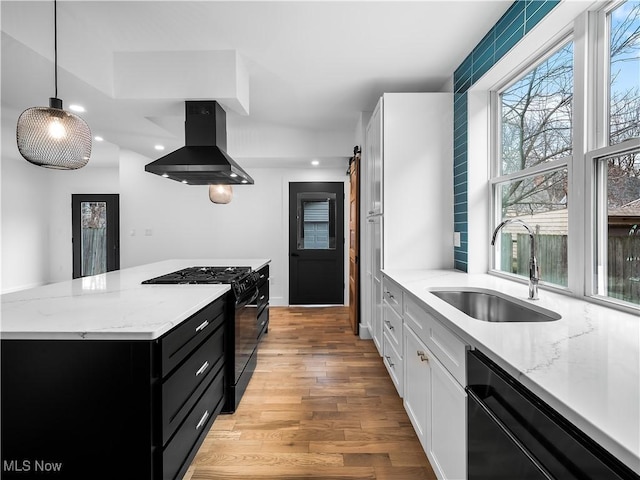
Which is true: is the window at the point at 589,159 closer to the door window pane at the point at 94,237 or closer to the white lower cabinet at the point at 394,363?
the white lower cabinet at the point at 394,363

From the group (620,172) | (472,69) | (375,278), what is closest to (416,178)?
(472,69)

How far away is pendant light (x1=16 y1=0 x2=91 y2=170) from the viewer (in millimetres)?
1661

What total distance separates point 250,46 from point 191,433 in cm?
249

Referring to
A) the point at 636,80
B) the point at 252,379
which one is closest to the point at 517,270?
Answer: the point at 636,80

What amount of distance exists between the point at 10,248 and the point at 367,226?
21.5 feet

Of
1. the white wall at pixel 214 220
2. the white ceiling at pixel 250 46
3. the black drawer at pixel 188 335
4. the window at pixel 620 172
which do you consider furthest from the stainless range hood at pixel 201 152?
the white wall at pixel 214 220

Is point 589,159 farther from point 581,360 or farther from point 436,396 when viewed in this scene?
point 436,396

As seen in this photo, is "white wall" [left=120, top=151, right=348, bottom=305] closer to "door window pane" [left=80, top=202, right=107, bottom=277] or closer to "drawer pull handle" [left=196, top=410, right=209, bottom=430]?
"door window pane" [left=80, top=202, right=107, bottom=277]

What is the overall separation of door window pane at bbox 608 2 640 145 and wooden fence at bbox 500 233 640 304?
474 mm

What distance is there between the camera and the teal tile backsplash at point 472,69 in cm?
181

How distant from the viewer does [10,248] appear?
6.11 meters

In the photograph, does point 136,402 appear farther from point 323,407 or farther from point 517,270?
point 517,270

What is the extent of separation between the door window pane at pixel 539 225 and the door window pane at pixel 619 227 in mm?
236

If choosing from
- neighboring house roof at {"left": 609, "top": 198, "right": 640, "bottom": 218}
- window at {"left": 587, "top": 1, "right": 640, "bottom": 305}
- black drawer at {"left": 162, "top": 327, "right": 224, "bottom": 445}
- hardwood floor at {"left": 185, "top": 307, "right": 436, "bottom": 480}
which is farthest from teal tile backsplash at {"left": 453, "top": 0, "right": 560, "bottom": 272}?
black drawer at {"left": 162, "top": 327, "right": 224, "bottom": 445}
